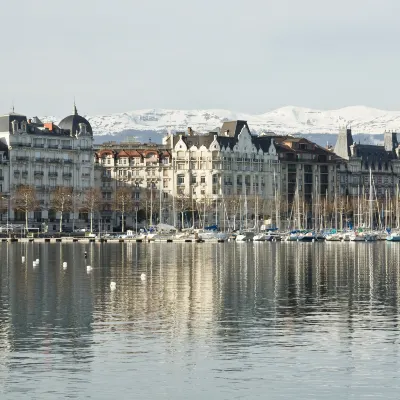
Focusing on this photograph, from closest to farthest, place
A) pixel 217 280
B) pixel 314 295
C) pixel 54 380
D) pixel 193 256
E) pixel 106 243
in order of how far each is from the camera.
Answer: pixel 54 380 → pixel 314 295 → pixel 217 280 → pixel 193 256 → pixel 106 243

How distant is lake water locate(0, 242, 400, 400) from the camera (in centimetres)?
4109

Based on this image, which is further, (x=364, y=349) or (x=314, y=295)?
(x=314, y=295)

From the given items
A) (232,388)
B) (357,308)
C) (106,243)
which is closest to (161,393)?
(232,388)

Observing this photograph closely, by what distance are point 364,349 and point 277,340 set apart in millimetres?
3850

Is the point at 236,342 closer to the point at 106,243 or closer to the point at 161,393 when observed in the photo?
the point at 161,393

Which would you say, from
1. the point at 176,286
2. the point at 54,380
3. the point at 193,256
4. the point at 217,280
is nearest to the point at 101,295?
the point at 176,286

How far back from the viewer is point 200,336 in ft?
170

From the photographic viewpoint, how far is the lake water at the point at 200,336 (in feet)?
135

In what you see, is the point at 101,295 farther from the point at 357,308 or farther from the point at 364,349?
the point at 364,349

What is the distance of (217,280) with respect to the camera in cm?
8488

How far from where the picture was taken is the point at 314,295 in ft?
235

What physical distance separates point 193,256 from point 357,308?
2543 inches

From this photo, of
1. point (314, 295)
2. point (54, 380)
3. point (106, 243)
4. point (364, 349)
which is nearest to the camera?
point (54, 380)

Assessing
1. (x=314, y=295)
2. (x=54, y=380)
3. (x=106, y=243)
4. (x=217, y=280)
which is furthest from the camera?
(x=106, y=243)
